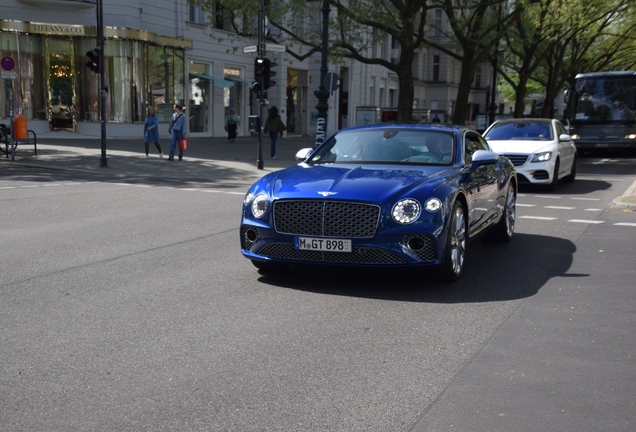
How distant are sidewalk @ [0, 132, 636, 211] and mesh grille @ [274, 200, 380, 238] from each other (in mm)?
8189

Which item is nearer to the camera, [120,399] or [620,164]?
[120,399]

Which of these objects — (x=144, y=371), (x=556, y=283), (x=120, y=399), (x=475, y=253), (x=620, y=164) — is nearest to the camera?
(x=120, y=399)

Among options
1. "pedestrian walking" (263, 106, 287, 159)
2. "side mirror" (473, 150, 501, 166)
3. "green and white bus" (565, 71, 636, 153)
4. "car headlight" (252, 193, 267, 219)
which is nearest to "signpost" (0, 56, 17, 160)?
"pedestrian walking" (263, 106, 287, 159)

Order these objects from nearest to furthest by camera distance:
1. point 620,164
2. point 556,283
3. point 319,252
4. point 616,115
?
point 319,252 < point 556,283 < point 620,164 < point 616,115

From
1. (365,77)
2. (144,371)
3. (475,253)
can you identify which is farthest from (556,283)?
(365,77)

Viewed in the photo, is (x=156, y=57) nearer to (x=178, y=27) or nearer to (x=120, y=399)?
(x=178, y=27)

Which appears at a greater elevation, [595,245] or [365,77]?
[365,77]

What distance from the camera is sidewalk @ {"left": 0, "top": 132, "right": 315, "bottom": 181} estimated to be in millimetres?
20188

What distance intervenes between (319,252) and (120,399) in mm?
2889

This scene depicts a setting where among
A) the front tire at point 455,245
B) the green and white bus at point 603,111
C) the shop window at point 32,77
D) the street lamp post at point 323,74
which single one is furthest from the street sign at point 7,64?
the green and white bus at point 603,111

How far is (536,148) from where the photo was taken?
54.0ft

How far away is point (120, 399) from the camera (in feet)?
13.3

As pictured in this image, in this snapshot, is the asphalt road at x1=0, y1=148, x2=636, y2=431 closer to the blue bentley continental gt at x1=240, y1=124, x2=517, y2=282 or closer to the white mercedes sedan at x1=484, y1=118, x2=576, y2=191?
the blue bentley continental gt at x1=240, y1=124, x2=517, y2=282

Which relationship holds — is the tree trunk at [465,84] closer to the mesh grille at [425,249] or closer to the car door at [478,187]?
the car door at [478,187]
